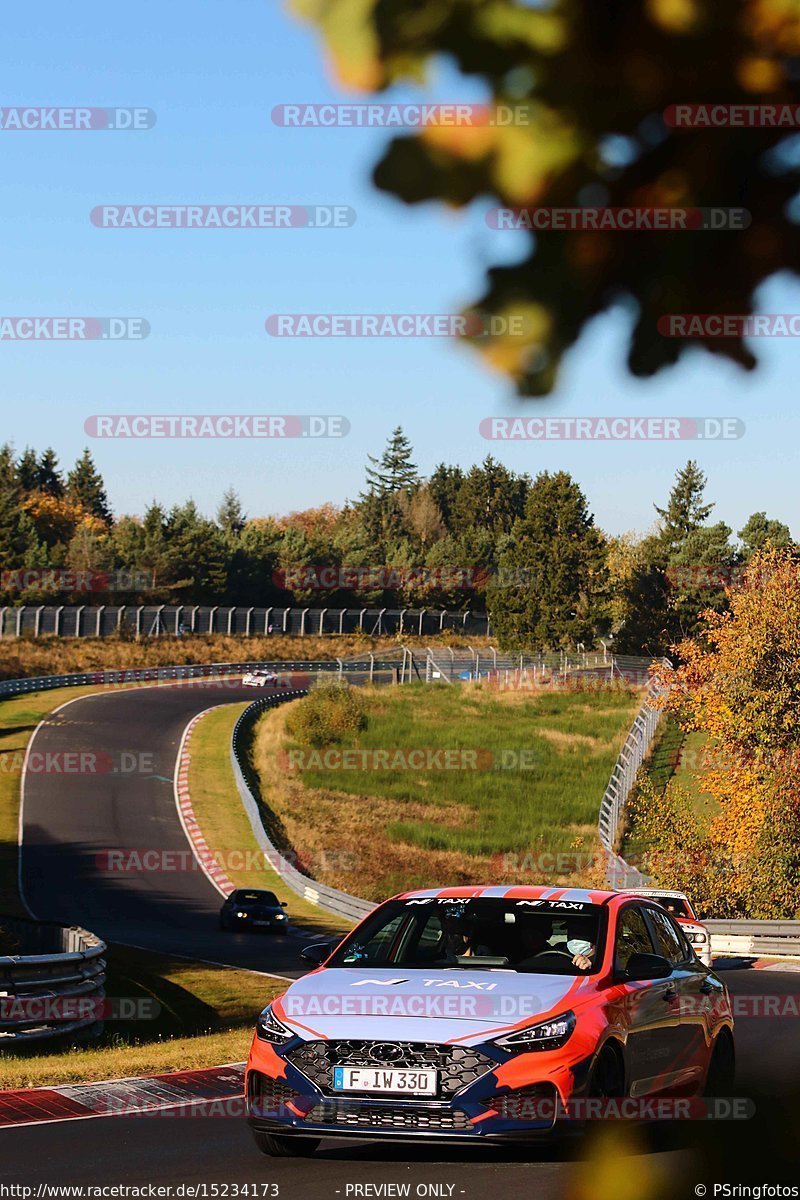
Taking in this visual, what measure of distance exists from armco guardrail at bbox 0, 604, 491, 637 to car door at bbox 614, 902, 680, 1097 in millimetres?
75962

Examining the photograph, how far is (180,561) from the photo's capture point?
3994 inches

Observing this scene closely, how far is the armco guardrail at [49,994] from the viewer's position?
14.9 m

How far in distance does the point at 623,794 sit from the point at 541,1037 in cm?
4375

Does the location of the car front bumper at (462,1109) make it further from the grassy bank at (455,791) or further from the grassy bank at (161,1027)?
the grassy bank at (455,791)

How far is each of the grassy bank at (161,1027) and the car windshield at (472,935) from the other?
4347 mm

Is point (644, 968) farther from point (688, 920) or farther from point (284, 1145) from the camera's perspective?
point (688, 920)

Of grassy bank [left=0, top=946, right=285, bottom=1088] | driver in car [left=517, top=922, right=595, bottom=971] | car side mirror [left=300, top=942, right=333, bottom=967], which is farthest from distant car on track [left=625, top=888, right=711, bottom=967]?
driver in car [left=517, top=922, right=595, bottom=971]

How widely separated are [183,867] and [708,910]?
15.4m

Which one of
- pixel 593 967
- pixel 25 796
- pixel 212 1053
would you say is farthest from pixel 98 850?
pixel 593 967

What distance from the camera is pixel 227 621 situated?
9888cm

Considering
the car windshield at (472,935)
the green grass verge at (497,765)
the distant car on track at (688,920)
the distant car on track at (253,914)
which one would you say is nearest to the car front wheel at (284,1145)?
the car windshield at (472,935)

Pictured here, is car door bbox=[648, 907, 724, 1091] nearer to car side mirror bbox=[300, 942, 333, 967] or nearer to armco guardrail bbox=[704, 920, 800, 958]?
car side mirror bbox=[300, 942, 333, 967]

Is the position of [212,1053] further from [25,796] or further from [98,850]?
[25,796]

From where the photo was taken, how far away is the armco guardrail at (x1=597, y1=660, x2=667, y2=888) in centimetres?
3853
